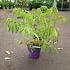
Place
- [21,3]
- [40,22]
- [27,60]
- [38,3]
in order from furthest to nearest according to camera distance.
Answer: [38,3]
[21,3]
[40,22]
[27,60]

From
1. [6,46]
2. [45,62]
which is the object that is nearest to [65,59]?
[45,62]

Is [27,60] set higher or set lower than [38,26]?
lower

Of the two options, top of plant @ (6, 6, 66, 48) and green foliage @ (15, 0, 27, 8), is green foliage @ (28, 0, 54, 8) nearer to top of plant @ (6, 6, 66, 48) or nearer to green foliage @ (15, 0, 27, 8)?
green foliage @ (15, 0, 27, 8)

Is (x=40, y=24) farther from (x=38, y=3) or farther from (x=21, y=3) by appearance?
(x=38, y=3)

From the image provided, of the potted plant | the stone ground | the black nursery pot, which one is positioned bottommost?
the stone ground

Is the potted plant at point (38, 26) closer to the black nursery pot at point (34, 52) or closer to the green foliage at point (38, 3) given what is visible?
the black nursery pot at point (34, 52)

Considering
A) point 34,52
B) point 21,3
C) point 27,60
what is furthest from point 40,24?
point 21,3

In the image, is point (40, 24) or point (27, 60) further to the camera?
point (40, 24)

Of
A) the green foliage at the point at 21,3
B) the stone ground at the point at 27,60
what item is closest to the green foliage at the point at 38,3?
the green foliage at the point at 21,3

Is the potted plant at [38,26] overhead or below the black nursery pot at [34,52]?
overhead

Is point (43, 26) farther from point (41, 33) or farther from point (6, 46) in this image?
point (6, 46)

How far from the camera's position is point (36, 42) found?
5797mm

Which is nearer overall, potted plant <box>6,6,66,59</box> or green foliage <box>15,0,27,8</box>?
potted plant <box>6,6,66,59</box>

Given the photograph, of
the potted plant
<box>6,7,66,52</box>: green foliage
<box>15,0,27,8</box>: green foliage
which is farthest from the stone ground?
<box>15,0,27,8</box>: green foliage
